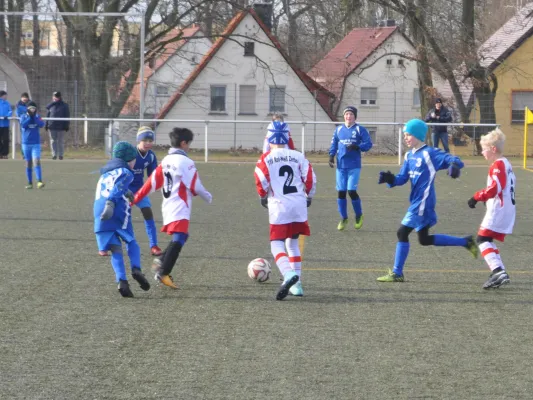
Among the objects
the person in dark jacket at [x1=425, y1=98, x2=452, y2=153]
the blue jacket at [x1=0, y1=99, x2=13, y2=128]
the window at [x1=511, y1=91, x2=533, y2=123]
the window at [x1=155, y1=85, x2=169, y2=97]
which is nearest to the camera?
the blue jacket at [x1=0, y1=99, x2=13, y2=128]

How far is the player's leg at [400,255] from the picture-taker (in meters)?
9.30

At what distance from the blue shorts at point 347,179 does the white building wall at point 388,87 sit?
67.2ft

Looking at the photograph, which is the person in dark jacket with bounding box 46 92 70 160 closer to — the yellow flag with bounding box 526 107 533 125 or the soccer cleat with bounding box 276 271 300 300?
the yellow flag with bounding box 526 107 533 125

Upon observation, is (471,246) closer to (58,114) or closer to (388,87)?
(58,114)

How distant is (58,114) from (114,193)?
21.8 metres

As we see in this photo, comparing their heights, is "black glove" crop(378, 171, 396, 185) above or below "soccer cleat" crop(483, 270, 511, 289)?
above

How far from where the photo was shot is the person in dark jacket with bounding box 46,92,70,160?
29.3 m

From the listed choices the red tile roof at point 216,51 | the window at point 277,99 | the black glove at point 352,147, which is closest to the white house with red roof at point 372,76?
the red tile roof at point 216,51

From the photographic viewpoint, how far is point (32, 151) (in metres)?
18.9

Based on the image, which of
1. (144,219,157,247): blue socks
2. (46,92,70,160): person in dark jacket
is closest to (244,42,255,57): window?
(46,92,70,160): person in dark jacket

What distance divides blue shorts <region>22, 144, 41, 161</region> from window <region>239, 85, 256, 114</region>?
924 inches

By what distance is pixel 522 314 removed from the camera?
7.86 meters

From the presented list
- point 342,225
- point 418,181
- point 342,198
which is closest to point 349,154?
point 342,198

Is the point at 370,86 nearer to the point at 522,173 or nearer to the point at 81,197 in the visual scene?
the point at 522,173
